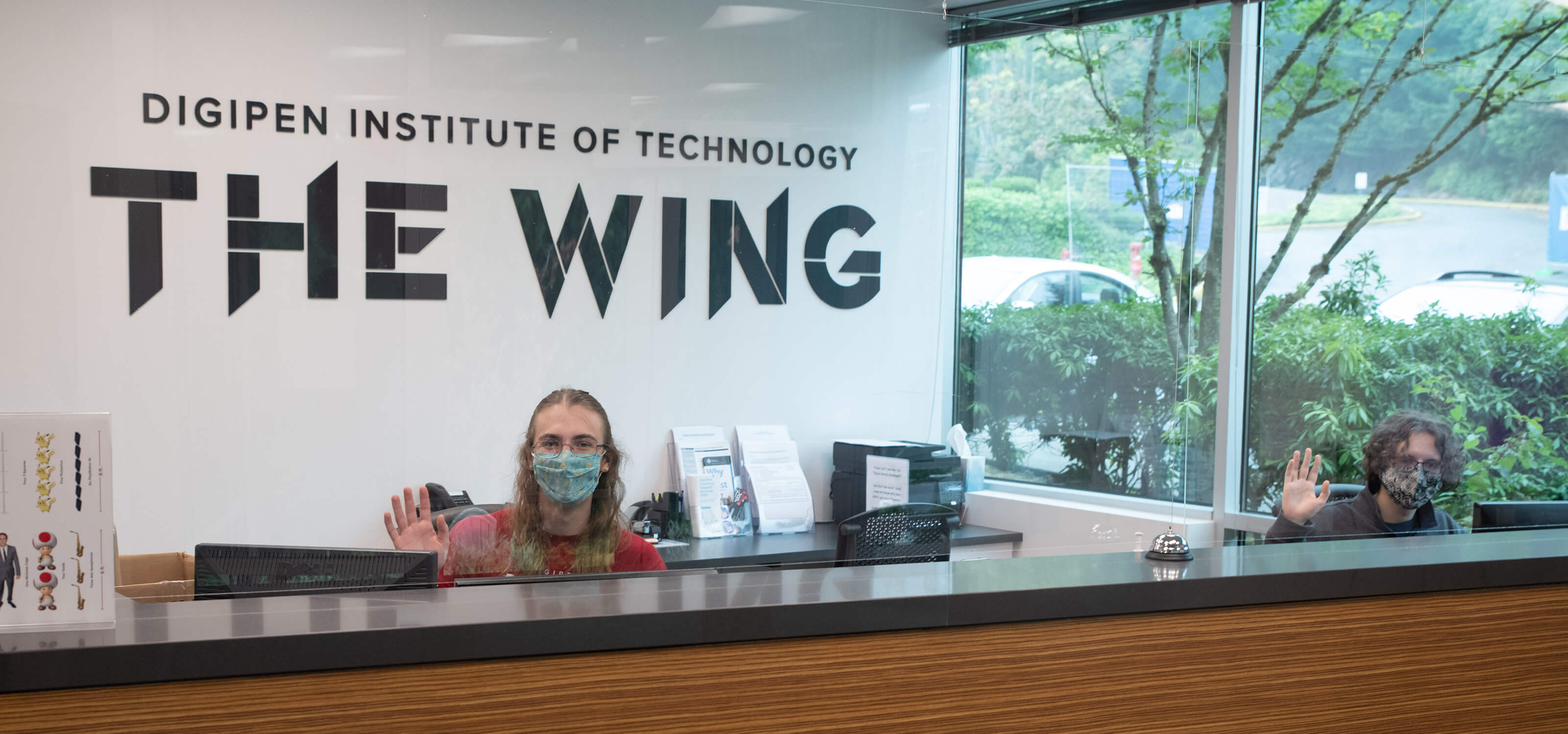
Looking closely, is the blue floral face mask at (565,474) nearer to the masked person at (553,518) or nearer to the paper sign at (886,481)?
the masked person at (553,518)

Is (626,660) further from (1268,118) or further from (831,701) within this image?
(1268,118)

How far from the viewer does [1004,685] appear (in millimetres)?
1816

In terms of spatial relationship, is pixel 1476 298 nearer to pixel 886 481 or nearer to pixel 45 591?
pixel 886 481

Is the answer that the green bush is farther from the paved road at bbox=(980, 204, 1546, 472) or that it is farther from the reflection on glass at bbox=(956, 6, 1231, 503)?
the paved road at bbox=(980, 204, 1546, 472)

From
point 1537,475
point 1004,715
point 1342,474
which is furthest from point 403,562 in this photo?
point 1537,475

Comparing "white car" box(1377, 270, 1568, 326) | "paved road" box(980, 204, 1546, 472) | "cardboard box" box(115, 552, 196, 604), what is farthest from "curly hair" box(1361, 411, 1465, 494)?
"cardboard box" box(115, 552, 196, 604)

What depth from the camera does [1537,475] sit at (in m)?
3.81

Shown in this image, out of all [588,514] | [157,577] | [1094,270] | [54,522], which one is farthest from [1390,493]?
[54,522]

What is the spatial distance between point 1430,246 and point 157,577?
4.28 metres

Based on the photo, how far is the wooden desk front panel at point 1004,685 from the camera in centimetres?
146

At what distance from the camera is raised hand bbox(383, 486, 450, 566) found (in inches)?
83.4

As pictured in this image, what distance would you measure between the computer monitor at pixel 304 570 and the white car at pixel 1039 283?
50.4 inches

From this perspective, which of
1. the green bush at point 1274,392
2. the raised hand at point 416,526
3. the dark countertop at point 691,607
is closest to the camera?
the dark countertop at point 691,607

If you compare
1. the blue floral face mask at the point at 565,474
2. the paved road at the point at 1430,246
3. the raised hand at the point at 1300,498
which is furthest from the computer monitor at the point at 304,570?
the paved road at the point at 1430,246
